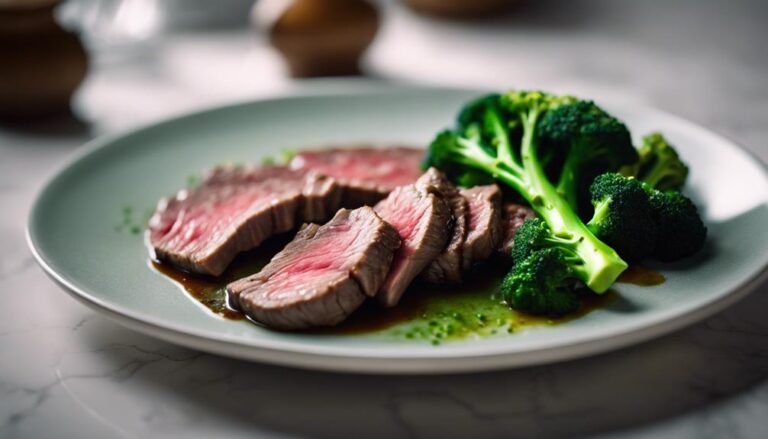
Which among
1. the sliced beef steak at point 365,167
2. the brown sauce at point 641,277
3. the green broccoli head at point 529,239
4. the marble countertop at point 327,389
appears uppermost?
the green broccoli head at point 529,239

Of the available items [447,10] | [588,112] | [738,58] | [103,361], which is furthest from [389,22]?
[103,361]

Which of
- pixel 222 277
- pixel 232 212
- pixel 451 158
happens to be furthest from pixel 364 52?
pixel 222 277

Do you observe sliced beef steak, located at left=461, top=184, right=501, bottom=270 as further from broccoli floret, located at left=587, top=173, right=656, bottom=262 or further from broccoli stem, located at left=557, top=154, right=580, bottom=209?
broccoli floret, located at left=587, top=173, right=656, bottom=262

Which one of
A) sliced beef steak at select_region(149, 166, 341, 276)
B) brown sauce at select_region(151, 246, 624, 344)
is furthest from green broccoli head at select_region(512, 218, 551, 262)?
sliced beef steak at select_region(149, 166, 341, 276)

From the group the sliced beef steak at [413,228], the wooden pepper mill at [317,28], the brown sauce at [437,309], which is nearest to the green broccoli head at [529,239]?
the brown sauce at [437,309]

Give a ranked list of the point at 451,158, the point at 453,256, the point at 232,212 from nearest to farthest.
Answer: the point at 453,256 < the point at 232,212 < the point at 451,158

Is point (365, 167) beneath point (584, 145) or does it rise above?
beneath

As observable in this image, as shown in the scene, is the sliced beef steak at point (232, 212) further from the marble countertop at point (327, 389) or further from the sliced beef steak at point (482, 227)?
the sliced beef steak at point (482, 227)

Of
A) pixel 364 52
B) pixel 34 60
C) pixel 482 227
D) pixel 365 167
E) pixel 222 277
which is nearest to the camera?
pixel 482 227

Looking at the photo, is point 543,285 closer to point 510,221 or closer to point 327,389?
point 510,221
